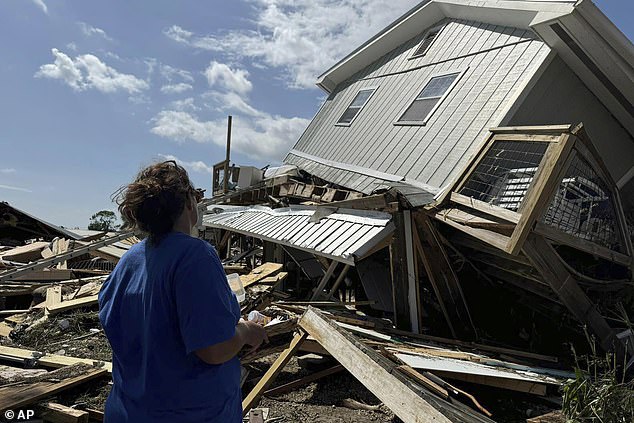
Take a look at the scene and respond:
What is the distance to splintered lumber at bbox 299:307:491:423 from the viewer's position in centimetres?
287

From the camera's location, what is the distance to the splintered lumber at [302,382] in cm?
466

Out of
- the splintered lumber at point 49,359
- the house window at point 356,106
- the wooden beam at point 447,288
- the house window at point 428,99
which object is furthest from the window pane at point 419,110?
the splintered lumber at point 49,359

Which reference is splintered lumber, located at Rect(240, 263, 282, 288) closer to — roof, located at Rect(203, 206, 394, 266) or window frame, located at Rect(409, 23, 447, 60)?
roof, located at Rect(203, 206, 394, 266)

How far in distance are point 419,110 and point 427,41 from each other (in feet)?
10.3

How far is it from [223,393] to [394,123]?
7.70 meters

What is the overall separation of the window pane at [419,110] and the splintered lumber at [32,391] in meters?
6.53

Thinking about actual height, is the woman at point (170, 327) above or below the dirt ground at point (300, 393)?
above

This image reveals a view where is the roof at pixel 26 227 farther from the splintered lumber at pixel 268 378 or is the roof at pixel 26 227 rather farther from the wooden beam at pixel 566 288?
the wooden beam at pixel 566 288

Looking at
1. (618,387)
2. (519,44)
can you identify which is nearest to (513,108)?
(519,44)

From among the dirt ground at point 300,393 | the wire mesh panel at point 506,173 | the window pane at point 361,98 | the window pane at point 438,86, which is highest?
the window pane at point 361,98

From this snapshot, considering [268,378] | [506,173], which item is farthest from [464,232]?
[268,378]

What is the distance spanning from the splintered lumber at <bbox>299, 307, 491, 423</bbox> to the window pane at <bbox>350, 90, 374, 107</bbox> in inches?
306

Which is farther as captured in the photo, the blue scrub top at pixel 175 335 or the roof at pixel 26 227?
the roof at pixel 26 227

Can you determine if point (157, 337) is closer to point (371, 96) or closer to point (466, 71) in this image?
point (466, 71)
